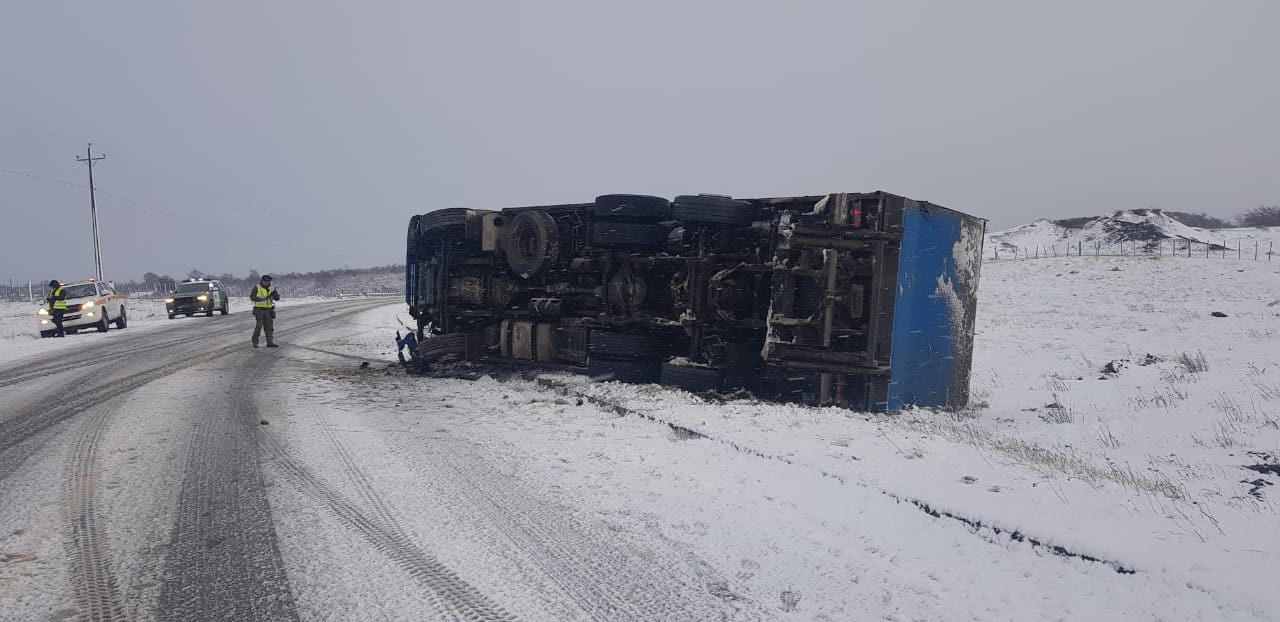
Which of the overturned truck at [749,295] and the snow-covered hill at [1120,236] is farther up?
the snow-covered hill at [1120,236]

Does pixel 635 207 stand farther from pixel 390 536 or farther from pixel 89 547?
pixel 89 547

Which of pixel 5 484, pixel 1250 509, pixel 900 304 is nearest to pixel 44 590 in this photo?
pixel 5 484

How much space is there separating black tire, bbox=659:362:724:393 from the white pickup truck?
18.5 meters

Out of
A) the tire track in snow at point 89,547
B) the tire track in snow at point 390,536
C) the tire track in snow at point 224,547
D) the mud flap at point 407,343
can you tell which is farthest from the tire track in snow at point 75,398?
the mud flap at point 407,343

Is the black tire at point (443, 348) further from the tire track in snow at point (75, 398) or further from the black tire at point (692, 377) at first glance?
the black tire at point (692, 377)

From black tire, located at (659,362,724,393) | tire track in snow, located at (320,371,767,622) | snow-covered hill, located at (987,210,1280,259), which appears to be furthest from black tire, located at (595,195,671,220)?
snow-covered hill, located at (987,210,1280,259)

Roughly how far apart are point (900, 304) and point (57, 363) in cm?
1325

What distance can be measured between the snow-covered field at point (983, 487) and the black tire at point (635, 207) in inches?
89.0

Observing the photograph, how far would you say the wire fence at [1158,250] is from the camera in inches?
1486

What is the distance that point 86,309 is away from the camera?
1792 cm

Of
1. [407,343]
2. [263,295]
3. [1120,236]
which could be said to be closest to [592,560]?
[407,343]

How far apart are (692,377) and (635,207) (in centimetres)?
238

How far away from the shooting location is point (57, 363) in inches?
426

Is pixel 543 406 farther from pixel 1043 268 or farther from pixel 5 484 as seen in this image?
pixel 1043 268
